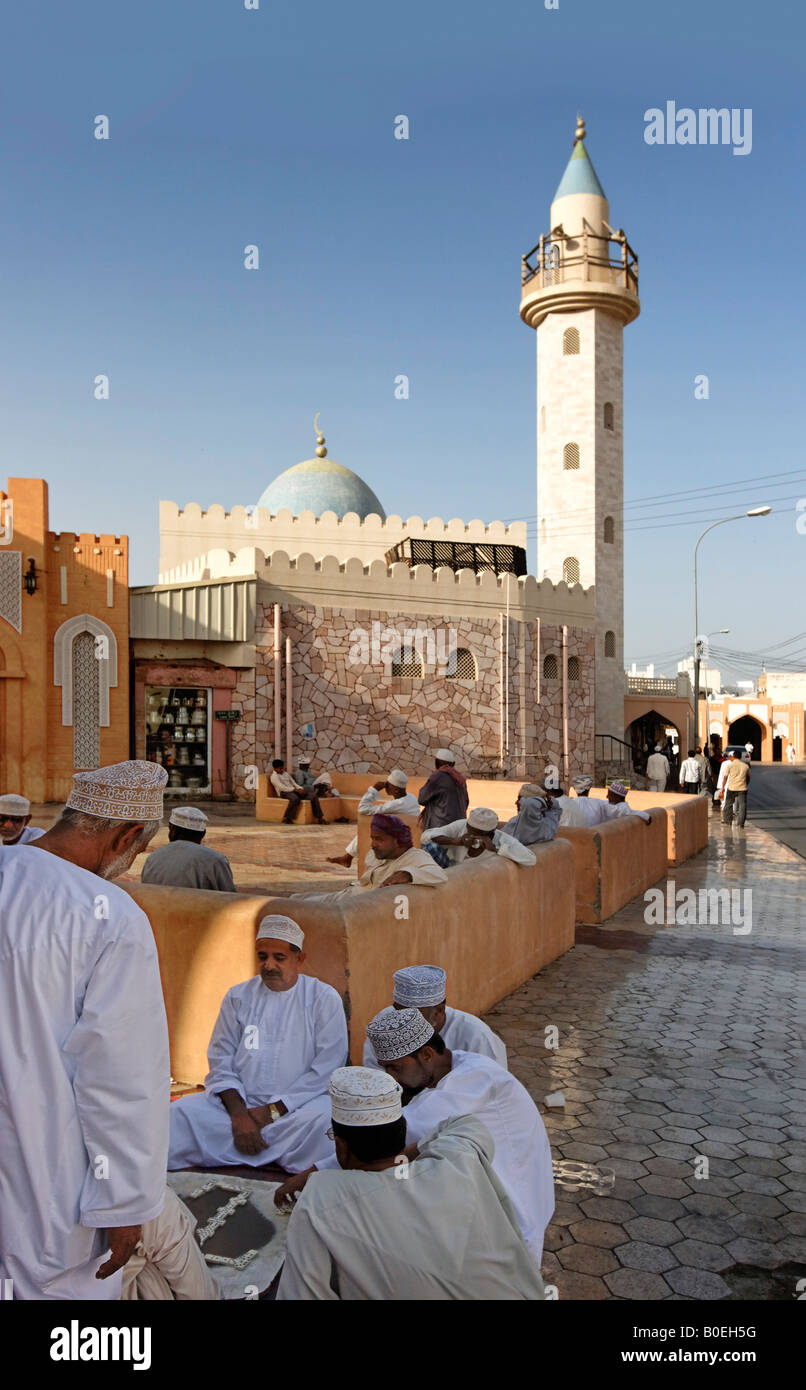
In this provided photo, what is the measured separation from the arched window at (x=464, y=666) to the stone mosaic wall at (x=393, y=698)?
11 cm

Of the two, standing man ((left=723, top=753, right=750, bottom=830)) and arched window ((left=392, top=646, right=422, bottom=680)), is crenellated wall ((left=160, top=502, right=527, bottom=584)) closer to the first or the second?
arched window ((left=392, top=646, right=422, bottom=680))

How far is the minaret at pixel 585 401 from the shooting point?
1108 inches

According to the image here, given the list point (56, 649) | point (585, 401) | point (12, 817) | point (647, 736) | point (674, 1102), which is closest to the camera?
point (674, 1102)

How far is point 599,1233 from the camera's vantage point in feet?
11.8

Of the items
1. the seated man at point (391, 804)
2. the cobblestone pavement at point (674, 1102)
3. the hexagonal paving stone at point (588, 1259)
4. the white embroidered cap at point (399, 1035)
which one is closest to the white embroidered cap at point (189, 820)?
the cobblestone pavement at point (674, 1102)

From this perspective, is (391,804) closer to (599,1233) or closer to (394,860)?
(394,860)

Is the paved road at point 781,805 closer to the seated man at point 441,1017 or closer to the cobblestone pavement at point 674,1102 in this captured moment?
the cobblestone pavement at point 674,1102

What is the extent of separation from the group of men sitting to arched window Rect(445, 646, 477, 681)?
19744 mm

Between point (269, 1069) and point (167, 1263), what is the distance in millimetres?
1547

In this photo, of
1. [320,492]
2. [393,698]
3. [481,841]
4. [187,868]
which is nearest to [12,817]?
[187,868]

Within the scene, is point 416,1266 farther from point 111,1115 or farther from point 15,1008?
Answer: point 15,1008

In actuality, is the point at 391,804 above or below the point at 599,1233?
above

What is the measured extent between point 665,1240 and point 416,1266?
181cm
